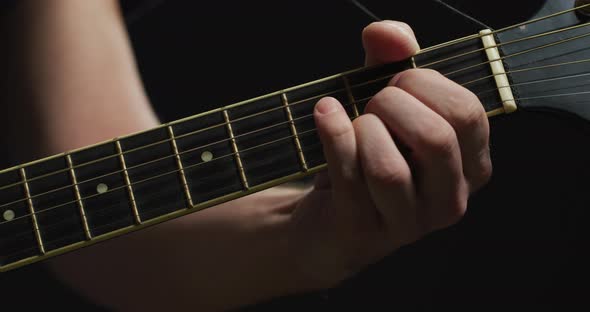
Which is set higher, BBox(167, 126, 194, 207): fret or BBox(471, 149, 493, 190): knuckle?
BBox(167, 126, 194, 207): fret

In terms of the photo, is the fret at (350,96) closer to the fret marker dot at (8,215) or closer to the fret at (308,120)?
the fret at (308,120)

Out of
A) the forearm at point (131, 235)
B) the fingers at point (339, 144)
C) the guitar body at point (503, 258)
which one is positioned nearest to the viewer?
the fingers at point (339, 144)

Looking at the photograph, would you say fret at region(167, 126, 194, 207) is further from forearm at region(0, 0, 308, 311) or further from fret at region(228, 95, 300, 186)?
forearm at region(0, 0, 308, 311)

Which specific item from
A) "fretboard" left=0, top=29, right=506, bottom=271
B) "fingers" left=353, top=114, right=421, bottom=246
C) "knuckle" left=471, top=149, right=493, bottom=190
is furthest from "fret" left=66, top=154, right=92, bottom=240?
"knuckle" left=471, top=149, right=493, bottom=190

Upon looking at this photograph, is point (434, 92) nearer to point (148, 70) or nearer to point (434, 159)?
point (434, 159)

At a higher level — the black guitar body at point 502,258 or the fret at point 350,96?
the fret at point 350,96

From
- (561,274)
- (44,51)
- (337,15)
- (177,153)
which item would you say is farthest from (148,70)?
(561,274)

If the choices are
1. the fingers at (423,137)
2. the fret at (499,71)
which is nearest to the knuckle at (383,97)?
the fingers at (423,137)
